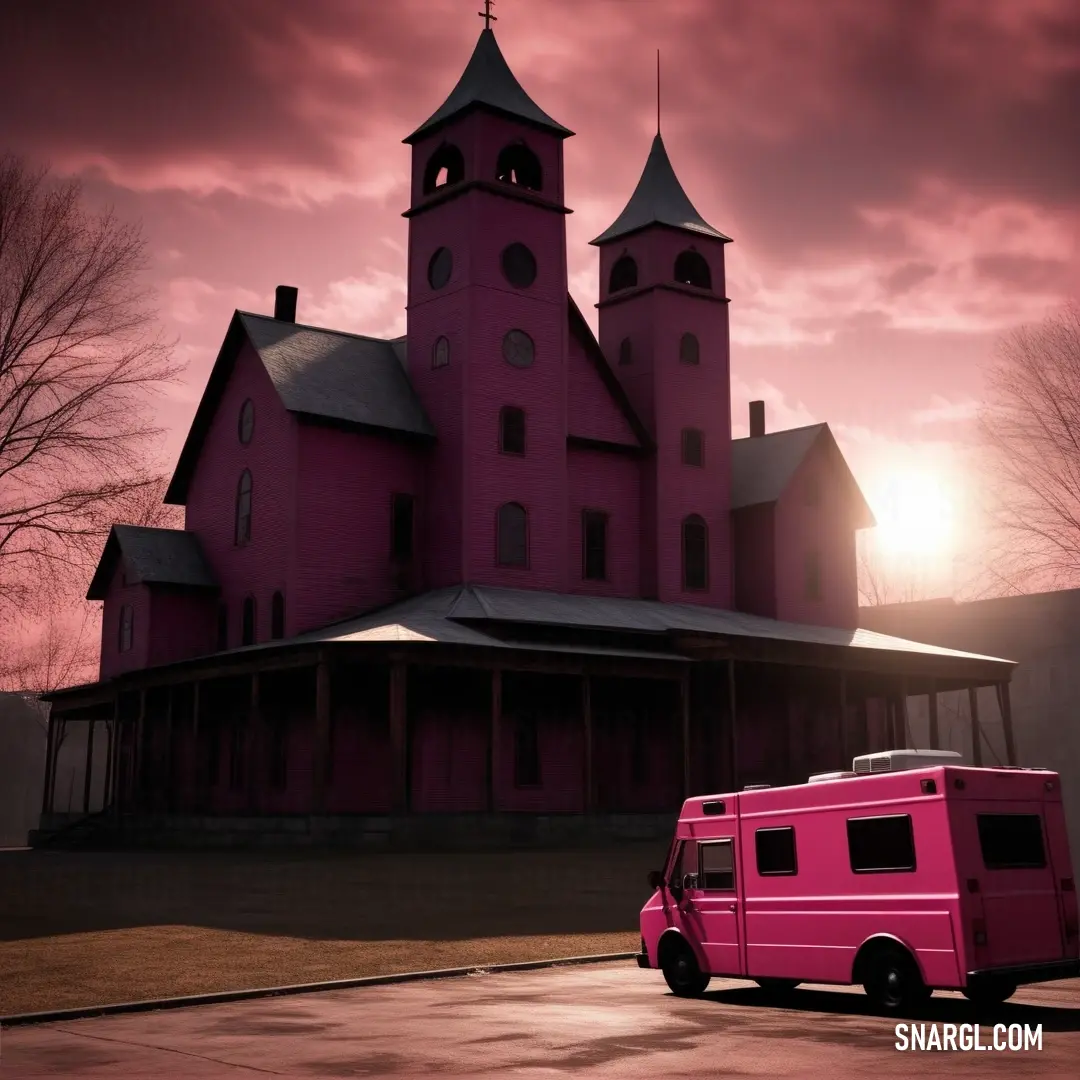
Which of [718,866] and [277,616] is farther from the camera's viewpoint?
[277,616]

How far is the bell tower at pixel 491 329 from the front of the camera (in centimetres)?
4228

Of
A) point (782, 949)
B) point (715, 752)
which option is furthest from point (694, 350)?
point (782, 949)

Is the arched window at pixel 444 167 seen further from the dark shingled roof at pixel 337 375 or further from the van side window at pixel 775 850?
the van side window at pixel 775 850

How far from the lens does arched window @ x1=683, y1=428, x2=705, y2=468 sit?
4866 cm

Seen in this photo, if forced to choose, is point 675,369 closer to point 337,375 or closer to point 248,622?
point 337,375

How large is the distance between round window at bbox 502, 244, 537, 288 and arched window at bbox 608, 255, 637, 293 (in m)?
6.92

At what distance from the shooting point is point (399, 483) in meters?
43.2

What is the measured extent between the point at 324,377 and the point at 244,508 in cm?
458

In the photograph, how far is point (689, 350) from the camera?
162 feet

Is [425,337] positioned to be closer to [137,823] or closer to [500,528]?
[500,528]

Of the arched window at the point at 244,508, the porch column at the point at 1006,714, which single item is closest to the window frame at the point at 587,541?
the arched window at the point at 244,508

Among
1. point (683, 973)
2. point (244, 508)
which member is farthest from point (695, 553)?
point (683, 973)

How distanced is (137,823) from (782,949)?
1177 inches

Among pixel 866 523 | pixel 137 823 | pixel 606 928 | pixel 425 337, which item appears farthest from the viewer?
pixel 866 523
